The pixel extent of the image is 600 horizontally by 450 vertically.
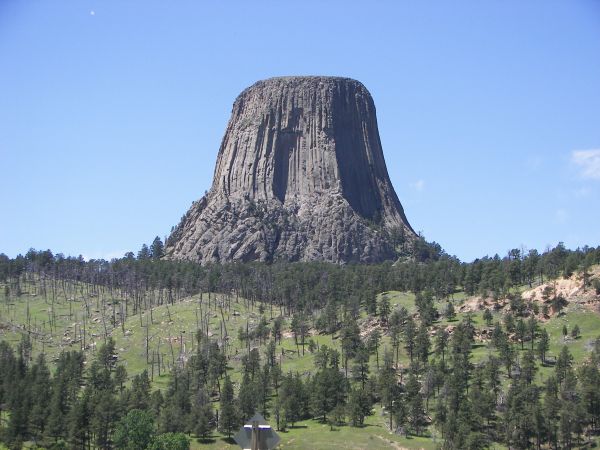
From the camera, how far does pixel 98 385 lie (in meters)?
194

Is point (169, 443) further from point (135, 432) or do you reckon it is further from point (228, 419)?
point (228, 419)

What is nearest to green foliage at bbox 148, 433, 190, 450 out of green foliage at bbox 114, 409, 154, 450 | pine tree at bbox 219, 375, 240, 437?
green foliage at bbox 114, 409, 154, 450

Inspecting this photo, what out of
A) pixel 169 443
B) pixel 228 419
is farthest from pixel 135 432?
pixel 228 419

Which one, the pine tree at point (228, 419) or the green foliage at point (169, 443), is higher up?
the pine tree at point (228, 419)

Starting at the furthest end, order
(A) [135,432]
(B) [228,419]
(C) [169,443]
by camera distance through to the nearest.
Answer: (B) [228,419], (A) [135,432], (C) [169,443]

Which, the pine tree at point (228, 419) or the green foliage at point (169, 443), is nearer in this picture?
the green foliage at point (169, 443)

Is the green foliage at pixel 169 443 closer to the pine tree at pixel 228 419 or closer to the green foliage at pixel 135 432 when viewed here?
the green foliage at pixel 135 432

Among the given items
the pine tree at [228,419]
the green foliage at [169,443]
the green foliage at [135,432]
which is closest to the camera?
the green foliage at [169,443]

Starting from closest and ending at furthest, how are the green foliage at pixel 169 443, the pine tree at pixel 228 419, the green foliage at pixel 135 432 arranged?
the green foliage at pixel 169 443, the green foliage at pixel 135 432, the pine tree at pixel 228 419

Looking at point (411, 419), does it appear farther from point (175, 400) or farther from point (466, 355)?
point (175, 400)

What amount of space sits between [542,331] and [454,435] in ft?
181

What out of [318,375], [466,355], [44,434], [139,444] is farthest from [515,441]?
[44,434]

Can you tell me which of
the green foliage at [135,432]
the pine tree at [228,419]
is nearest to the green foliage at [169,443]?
the green foliage at [135,432]

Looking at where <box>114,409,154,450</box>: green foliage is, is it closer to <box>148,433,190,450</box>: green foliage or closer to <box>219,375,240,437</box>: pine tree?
<box>148,433,190,450</box>: green foliage
